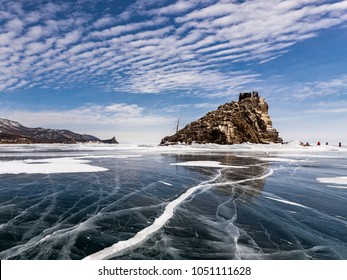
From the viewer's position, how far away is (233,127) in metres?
98.4

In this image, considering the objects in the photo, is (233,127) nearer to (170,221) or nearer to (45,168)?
(45,168)

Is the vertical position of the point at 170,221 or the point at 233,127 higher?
the point at 233,127

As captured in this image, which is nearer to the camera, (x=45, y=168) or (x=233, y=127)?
(x=45, y=168)

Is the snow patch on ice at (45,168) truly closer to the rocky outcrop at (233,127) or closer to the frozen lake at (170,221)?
the frozen lake at (170,221)

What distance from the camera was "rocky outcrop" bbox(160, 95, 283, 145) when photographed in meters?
94.7

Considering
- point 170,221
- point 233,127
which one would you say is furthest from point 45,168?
point 233,127

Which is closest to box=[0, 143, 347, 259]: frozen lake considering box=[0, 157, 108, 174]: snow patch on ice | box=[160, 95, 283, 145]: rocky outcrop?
box=[0, 157, 108, 174]: snow patch on ice

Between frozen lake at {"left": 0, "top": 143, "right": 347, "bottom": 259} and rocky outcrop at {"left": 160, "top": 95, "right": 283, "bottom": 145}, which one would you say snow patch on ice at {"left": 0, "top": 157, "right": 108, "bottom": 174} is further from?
rocky outcrop at {"left": 160, "top": 95, "right": 283, "bottom": 145}

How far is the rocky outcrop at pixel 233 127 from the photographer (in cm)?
9469

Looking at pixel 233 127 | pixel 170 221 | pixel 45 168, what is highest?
pixel 233 127

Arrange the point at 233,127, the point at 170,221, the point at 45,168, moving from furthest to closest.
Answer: the point at 233,127 → the point at 45,168 → the point at 170,221

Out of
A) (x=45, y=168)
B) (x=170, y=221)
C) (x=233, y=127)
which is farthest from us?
(x=233, y=127)
